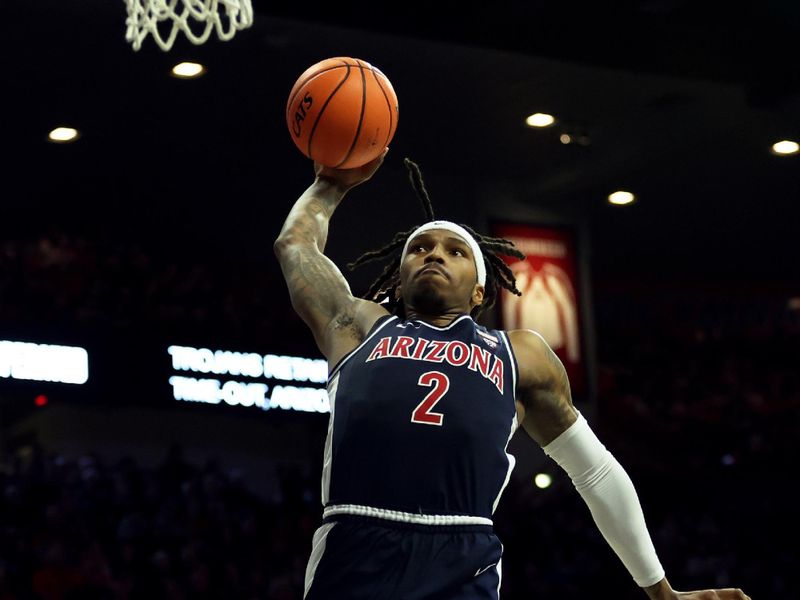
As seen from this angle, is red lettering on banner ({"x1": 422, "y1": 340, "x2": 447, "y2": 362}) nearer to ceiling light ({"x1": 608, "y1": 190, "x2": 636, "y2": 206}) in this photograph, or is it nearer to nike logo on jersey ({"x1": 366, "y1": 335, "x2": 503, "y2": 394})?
nike logo on jersey ({"x1": 366, "y1": 335, "x2": 503, "y2": 394})

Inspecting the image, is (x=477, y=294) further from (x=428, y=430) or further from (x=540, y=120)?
(x=540, y=120)

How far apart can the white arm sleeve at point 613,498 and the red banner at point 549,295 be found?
7.85 metres

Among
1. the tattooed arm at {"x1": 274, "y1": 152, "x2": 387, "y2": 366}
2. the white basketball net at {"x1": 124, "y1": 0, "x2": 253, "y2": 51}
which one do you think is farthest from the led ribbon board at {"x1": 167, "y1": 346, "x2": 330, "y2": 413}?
the tattooed arm at {"x1": 274, "y1": 152, "x2": 387, "y2": 366}

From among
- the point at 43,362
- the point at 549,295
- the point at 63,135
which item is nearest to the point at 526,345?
the point at 43,362

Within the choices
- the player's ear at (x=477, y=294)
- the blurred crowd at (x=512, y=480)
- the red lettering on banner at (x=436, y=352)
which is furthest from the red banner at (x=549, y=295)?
the red lettering on banner at (x=436, y=352)

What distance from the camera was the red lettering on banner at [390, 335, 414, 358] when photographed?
3189 mm

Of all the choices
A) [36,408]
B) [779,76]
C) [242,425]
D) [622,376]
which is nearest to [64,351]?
[36,408]

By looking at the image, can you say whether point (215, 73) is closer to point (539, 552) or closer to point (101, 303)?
point (101, 303)

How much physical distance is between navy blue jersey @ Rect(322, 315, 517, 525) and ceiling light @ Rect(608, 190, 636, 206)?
29.1 ft

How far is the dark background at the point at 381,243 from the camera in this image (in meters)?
8.59

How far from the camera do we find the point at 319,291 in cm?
338

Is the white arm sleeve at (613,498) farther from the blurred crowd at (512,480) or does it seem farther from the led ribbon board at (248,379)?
the led ribbon board at (248,379)

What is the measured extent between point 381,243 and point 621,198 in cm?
224

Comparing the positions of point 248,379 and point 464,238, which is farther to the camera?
point 248,379
